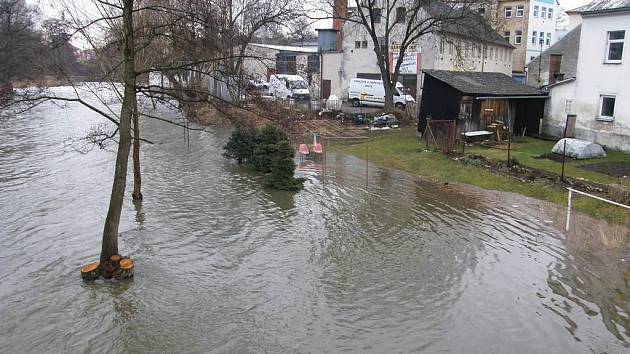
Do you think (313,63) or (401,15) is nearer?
(401,15)

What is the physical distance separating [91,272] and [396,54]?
3621 cm

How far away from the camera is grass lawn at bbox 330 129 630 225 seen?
16.5 metres

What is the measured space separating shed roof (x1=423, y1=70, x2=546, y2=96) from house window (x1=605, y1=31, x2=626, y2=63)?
16.0 feet

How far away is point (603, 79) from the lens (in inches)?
948

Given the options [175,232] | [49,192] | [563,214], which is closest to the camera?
[175,232]

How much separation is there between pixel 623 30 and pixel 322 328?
2063 cm

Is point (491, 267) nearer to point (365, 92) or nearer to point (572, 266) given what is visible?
point (572, 266)

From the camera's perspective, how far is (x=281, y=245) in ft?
45.7

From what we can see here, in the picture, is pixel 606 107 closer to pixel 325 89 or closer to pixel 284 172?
pixel 284 172

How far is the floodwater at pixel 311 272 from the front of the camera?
9.36m

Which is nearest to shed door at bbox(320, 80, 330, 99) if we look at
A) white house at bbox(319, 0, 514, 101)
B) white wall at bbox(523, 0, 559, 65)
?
white house at bbox(319, 0, 514, 101)

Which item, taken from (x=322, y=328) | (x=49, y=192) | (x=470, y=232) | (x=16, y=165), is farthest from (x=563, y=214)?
(x=16, y=165)

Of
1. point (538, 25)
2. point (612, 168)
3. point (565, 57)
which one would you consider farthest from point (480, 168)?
point (538, 25)

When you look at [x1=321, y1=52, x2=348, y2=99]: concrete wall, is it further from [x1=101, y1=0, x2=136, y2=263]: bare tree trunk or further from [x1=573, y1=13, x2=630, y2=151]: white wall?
[x1=101, y1=0, x2=136, y2=263]: bare tree trunk
